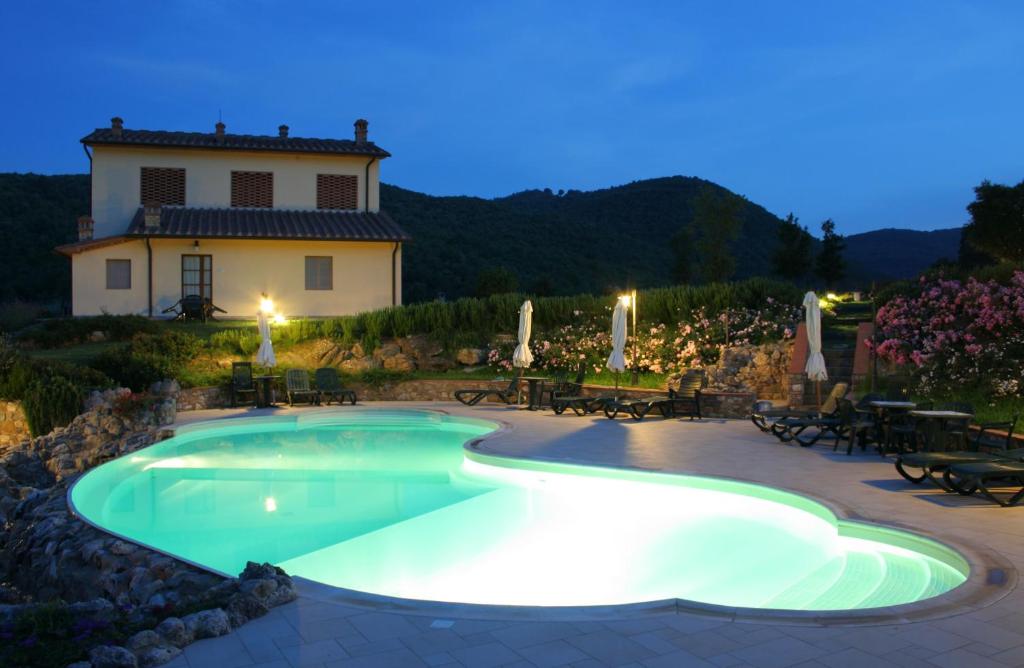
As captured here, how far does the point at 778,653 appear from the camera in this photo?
12.2 feet

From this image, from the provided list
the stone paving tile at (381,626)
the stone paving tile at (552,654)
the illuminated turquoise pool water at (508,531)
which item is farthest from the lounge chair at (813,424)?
the stone paving tile at (381,626)

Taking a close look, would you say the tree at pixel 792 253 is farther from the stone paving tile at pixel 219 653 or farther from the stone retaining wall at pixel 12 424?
the stone paving tile at pixel 219 653

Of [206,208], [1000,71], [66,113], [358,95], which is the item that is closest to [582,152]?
[358,95]

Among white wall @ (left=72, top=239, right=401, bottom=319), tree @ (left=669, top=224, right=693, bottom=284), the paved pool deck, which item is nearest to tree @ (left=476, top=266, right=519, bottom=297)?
white wall @ (left=72, top=239, right=401, bottom=319)

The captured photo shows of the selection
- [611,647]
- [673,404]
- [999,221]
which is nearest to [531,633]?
[611,647]

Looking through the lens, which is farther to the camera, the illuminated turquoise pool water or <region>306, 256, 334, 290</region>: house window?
<region>306, 256, 334, 290</region>: house window

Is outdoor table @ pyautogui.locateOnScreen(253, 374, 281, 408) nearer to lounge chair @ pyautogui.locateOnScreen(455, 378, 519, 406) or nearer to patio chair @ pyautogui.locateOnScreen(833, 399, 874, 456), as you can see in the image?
lounge chair @ pyautogui.locateOnScreen(455, 378, 519, 406)

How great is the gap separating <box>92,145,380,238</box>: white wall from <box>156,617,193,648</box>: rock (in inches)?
938

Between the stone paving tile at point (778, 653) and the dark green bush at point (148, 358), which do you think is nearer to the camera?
the stone paving tile at point (778, 653)

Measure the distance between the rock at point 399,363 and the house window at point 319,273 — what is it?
6.38 metres

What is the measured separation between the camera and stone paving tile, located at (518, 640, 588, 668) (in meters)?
3.62

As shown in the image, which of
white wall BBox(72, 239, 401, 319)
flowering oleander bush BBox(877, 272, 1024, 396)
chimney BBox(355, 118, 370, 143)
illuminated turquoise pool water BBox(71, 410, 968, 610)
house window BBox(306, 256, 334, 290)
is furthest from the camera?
chimney BBox(355, 118, 370, 143)

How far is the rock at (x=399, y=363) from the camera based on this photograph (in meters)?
19.8

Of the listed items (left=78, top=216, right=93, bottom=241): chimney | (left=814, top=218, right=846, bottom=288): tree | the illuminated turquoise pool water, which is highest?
(left=814, top=218, right=846, bottom=288): tree
